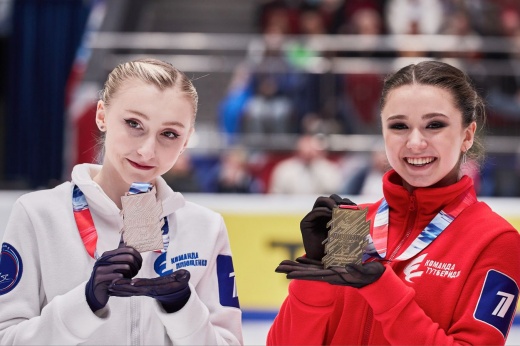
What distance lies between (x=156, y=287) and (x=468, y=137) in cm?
100

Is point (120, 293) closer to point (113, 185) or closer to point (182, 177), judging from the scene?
point (113, 185)

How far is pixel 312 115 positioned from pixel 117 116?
6.91 meters

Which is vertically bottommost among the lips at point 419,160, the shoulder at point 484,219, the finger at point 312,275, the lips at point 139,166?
the finger at point 312,275

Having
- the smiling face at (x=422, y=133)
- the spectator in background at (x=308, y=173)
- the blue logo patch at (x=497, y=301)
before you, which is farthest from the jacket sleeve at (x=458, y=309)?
the spectator in background at (x=308, y=173)

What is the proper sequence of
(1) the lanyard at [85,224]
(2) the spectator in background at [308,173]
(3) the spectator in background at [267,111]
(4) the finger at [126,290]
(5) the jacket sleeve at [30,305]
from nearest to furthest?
(4) the finger at [126,290]
(5) the jacket sleeve at [30,305]
(1) the lanyard at [85,224]
(2) the spectator in background at [308,173]
(3) the spectator in background at [267,111]

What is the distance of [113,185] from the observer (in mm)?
2473

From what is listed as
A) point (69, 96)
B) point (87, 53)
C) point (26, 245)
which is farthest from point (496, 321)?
point (69, 96)

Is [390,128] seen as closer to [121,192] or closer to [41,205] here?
[121,192]

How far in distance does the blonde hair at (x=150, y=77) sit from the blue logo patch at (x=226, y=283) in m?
0.45

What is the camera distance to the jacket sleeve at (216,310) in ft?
7.38

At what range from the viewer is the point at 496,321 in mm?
2248

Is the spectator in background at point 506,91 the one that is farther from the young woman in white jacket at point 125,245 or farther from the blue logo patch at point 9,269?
the blue logo patch at point 9,269

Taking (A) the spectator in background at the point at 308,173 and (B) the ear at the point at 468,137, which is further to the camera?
(A) the spectator in background at the point at 308,173

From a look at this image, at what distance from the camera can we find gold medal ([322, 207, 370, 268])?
7.20 feet
